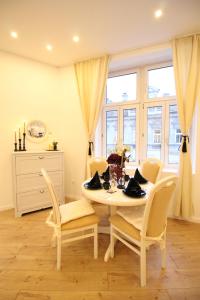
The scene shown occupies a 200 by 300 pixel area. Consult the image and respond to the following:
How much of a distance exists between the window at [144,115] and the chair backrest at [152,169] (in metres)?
0.85

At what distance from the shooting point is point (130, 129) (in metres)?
3.98

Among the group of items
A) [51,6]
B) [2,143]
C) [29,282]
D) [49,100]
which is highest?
[51,6]

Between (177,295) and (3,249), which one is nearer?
(177,295)

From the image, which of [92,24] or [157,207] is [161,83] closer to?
[92,24]

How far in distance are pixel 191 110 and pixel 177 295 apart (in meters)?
2.40

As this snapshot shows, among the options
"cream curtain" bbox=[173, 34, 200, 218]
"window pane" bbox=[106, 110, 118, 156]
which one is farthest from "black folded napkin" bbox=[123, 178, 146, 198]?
"window pane" bbox=[106, 110, 118, 156]

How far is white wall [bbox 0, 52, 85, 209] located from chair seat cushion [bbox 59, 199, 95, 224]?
5.79 ft

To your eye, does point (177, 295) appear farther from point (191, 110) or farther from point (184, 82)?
point (184, 82)

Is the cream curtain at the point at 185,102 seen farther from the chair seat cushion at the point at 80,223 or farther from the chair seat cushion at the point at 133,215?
the chair seat cushion at the point at 80,223

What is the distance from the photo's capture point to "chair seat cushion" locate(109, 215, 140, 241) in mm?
1788

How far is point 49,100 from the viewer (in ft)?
13.5

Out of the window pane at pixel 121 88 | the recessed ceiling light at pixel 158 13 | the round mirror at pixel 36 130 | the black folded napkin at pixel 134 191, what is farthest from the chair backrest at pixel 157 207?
the round mirror at pixel 36 130

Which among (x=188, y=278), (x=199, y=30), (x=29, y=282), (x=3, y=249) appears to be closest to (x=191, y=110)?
(x=199, y=30)

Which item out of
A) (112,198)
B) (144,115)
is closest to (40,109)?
(144,115)
